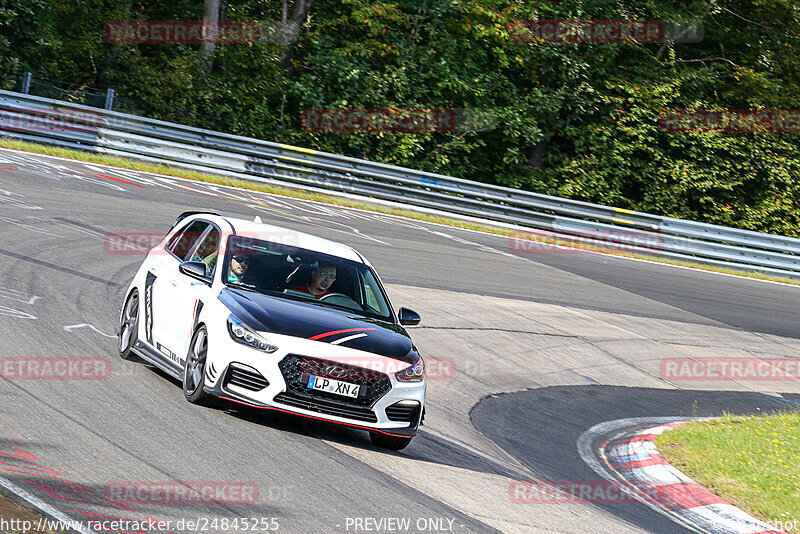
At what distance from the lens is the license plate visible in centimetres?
756

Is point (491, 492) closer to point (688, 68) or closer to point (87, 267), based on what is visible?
point (87, 267)

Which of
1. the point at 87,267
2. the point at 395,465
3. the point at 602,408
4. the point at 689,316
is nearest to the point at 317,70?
the point at 689,316

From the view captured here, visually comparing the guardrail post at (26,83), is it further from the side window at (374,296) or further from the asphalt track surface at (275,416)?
the side window at (374,296)

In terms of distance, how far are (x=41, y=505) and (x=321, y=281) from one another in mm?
3894

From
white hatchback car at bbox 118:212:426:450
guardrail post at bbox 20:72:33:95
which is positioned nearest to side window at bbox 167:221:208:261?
white hatchback car at bbox 118:212:426:450

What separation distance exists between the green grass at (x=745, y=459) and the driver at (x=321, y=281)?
160 inches

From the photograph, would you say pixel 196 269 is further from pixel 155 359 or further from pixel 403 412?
pixel 403 412

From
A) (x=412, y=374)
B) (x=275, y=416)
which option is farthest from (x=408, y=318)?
(x=275, y=416)

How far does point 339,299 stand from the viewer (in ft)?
28.9

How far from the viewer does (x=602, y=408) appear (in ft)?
41.9

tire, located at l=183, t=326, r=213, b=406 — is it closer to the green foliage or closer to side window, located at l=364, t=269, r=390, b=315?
side window, located at l=364, t=269, r=390, b=315

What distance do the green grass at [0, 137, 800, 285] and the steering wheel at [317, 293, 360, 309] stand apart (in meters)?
15.7

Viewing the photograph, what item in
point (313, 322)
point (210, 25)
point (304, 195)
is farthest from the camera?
point (210, 25)

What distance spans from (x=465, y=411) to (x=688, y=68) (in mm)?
25526
